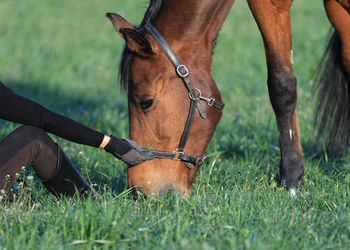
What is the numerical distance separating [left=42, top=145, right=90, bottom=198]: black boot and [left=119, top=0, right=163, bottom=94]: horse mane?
65cm

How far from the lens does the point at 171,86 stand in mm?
3654

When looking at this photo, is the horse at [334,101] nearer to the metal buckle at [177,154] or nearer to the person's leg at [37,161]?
the metal buckle at [177,154]

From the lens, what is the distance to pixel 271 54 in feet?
14.4

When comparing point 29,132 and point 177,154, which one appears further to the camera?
point 177,154

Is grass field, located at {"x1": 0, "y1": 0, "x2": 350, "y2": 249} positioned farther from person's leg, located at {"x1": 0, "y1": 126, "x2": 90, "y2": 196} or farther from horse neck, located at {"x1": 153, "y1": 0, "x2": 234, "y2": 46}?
horse neck, located at {"x1": 153, "y1": 0, "x2": 234, "y2": 46}

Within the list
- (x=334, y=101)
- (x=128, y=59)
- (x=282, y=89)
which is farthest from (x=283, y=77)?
(x=128, y=59)

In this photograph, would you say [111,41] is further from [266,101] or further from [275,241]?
[275,241]

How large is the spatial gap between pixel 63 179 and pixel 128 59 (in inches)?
36.2

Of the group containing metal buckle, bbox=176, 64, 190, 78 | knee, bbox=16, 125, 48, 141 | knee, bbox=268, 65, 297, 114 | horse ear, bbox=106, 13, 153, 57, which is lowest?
knee, bbox=268, 65, 297, 114

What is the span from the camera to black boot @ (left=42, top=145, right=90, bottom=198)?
3547 millimetres

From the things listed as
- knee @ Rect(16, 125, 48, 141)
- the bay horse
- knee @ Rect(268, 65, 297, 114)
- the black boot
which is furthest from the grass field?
knee @ Rect(268, 65, 297, 114)

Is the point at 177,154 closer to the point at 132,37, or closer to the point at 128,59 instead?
the point at 128,59

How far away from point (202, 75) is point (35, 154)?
1231 millimetres

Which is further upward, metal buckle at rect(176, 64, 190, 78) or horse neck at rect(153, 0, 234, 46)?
horse neck at rect(153, 0, 234, 46)
